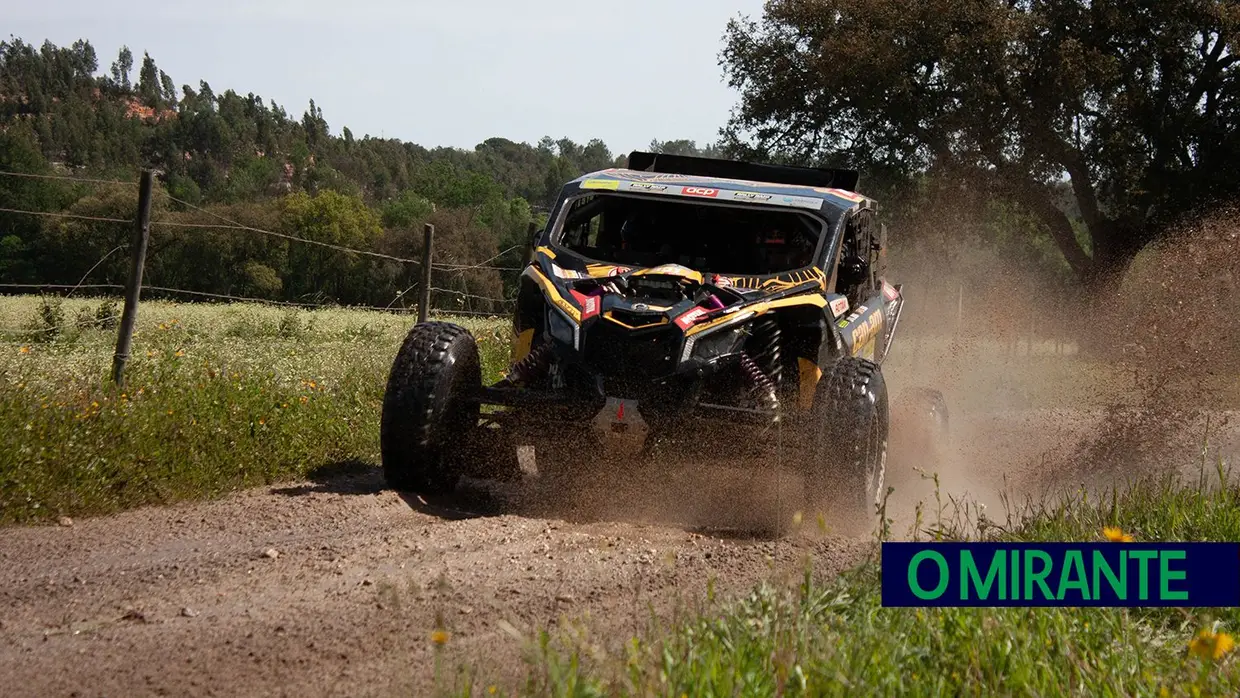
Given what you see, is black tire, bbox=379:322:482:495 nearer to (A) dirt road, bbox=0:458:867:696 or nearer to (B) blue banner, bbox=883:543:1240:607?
(A) dirt road, bbox=0:458:867:696

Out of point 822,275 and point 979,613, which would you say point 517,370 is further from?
A: point 979,613

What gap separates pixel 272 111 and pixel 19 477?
602 ft

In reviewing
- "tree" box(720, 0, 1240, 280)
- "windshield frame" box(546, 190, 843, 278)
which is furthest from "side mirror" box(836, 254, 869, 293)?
"tree" box(720, 0, 1240, 280)

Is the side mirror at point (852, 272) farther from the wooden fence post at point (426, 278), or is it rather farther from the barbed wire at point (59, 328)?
the barbed wire at point (59, 328)

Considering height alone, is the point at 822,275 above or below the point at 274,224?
below

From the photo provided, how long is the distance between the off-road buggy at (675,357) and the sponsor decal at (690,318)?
1 cm

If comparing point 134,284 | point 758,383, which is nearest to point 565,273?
point 758,383

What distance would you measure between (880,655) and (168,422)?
18.7 feet

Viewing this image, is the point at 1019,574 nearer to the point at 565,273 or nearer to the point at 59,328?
the point at 565,273

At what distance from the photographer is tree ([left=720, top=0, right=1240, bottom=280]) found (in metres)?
24.0

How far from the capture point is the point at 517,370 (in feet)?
25.2

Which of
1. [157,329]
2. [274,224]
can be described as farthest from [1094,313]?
[274,224]

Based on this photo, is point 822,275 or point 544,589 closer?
point 544,589

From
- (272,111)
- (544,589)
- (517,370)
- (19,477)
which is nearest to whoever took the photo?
(544,589)
